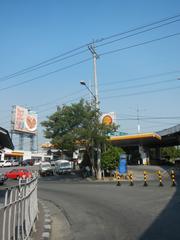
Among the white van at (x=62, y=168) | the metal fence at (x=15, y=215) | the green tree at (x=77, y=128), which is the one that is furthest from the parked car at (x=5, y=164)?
the metal fence at (x=15, y=215)

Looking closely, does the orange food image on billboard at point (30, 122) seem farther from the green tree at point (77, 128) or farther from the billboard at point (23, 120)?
the green tree at point (77, 128)

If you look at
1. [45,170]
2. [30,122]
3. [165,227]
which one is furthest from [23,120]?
[165,227]

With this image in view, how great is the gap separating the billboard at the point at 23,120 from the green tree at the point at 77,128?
44.2 metres

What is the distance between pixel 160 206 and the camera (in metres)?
14.8

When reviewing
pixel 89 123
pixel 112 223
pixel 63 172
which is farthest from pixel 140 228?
pixel 63 172

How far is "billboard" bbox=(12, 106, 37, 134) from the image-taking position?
81387mm

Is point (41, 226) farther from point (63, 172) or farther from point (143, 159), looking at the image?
point (143, 159)

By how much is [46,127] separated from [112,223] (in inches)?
1095

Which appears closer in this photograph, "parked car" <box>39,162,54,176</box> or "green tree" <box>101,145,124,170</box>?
"green tree" <box>101,145,124,170</box>

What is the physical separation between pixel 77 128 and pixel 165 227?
86.3ft

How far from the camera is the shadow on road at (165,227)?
9.12m

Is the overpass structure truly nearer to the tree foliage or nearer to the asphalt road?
the tree foliage

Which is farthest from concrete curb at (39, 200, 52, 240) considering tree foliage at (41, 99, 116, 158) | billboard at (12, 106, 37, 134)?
billboard at (12, 106, 37, 134)

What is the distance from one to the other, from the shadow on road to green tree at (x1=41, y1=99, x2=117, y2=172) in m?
22.4
